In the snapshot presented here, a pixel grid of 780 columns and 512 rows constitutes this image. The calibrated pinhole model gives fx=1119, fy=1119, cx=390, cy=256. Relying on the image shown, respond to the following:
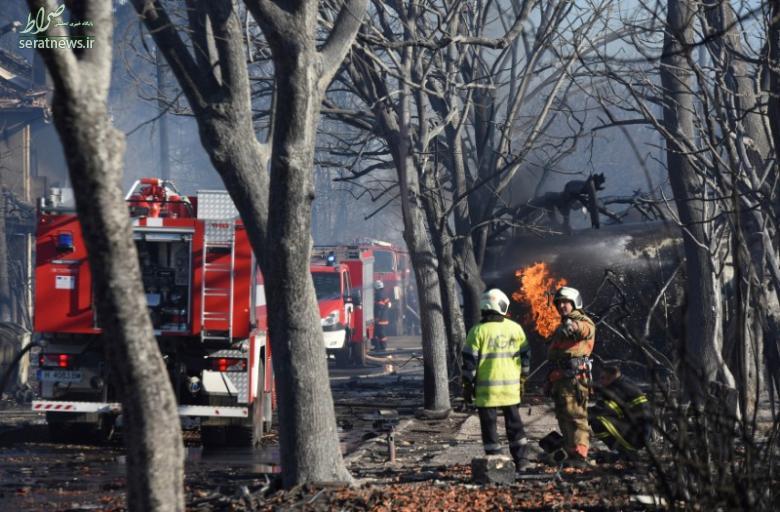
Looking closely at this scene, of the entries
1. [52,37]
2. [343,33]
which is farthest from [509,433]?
[52,37]

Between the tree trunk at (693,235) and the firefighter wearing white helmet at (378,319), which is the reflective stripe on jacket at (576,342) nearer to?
the tree trunk at (693,235)

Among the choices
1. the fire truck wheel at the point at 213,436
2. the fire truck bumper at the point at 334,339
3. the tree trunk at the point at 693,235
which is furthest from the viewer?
the fire truck bumper at the point at 334,339

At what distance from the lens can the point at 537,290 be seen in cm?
1884

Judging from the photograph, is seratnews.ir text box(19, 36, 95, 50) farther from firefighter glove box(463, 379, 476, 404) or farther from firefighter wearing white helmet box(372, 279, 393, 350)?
firefighter wearing white helmet box(372, 279, 393, 350)

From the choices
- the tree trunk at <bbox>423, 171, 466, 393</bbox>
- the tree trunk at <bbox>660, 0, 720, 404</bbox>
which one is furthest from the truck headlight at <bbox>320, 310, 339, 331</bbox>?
the tree trunk at <bbox>660, 0, 720, 404</bbox>

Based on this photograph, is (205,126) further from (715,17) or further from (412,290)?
(412,290)

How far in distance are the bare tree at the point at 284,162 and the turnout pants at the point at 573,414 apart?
7.91ft

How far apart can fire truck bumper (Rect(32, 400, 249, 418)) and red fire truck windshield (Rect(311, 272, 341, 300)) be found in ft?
47.3

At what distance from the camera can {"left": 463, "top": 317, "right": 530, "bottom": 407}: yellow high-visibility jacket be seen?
32.8 feet

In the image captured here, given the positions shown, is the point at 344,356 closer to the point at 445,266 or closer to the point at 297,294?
the point at 445,266

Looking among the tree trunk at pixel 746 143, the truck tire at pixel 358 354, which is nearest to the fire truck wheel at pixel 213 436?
the tree trunk at pixel 746 143

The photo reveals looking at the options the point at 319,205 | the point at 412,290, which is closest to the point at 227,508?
the point at 412,290

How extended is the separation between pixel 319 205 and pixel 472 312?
5617 cm

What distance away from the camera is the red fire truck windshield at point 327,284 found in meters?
27.6
